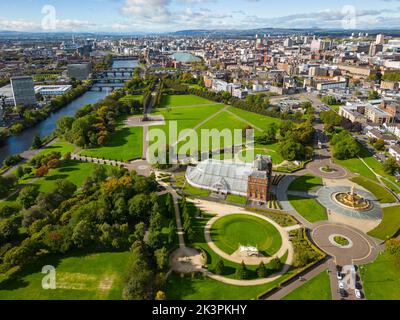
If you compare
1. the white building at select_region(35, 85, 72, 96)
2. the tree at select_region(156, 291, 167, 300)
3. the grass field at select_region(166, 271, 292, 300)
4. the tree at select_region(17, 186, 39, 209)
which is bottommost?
the grass field at select_region(166, 271, 292, 300)

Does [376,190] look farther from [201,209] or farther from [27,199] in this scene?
[27,199]

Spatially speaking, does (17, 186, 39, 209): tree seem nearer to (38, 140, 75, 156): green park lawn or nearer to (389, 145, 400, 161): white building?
(38, 140, 75, 156): green park lawn

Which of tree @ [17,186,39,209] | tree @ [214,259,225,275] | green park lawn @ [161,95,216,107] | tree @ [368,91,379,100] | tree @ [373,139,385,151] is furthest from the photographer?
green park lawn @ [161,95,216,107]

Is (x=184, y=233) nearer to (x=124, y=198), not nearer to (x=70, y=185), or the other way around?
(x=124, y=198)

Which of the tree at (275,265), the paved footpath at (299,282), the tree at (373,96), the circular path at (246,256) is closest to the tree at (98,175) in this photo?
the circular path at (246,256)

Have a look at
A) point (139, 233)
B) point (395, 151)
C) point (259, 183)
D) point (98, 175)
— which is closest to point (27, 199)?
point (98, 175)

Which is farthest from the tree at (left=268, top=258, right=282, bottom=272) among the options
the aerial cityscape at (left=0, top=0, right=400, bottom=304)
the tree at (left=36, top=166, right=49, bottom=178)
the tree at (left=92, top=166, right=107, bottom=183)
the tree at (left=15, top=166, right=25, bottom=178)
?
the tree at (left=15, top=166, right=25, bottom=178)
